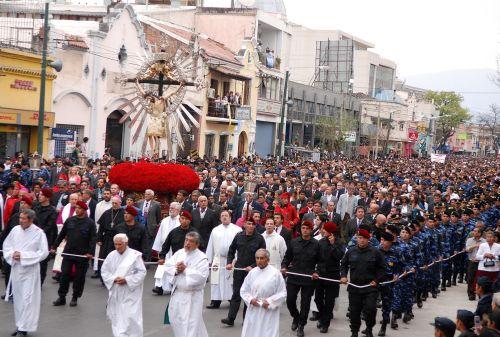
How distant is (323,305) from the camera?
1259cm

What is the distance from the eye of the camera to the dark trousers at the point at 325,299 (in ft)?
40.9

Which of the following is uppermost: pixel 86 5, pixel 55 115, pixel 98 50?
pixel 86 5

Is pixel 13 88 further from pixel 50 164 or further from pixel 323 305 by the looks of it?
pixel 323 305

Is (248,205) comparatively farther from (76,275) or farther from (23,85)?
(23,85)

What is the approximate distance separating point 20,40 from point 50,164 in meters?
13.2

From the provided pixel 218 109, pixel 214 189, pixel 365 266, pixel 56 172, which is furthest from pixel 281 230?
pixel 218 109

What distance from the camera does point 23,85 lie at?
30.3m

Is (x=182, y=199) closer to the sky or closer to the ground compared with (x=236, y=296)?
closer to the sky

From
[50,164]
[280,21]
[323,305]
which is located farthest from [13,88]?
[280,21]

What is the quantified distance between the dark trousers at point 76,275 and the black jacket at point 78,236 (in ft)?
0.53

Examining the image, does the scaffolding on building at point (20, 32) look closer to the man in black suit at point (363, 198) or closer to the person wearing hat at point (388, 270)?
the man in black suit at point (363, 198)

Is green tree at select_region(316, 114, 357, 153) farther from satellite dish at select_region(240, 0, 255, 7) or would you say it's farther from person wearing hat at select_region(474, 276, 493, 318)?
person wearing hat at select_region(474, 276, 493, 318)

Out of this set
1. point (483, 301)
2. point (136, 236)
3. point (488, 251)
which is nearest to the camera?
point (483, 301)

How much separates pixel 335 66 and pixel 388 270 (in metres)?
66.5
